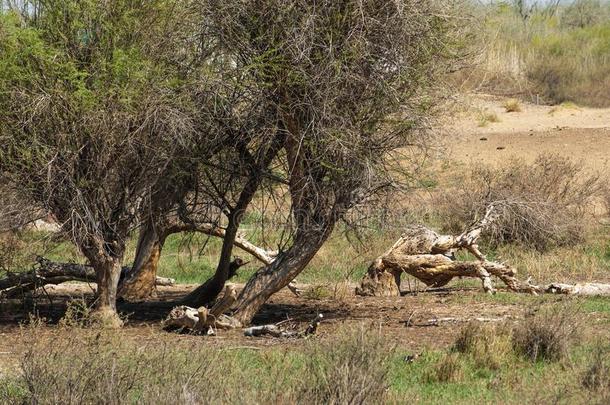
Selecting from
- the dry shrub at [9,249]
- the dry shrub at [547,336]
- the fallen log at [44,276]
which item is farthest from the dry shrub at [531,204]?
the dry shrub at [547,336]

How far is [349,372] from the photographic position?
872 centimetres

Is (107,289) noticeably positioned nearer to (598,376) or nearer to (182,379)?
(182,379)

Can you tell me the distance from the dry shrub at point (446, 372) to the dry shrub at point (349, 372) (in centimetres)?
166

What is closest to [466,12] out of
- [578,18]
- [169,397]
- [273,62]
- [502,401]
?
[273,62]

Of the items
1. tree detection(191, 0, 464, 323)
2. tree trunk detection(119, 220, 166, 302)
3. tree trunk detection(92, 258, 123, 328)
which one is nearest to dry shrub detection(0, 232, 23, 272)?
tree trunk detection(119, 220, 166, 302)

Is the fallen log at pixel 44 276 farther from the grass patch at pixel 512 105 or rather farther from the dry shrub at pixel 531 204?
the grass patch at pixel 512 105

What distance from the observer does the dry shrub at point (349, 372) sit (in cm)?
868

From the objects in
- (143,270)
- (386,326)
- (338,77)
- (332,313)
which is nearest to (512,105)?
(143,270)

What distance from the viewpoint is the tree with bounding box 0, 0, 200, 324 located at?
42.5 ft

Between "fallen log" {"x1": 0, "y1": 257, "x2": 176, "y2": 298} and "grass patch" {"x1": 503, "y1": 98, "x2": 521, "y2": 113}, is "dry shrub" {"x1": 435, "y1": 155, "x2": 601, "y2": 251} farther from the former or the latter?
"grass patch" {"x1": 503, "y1": 98, "x2": 521, "y2": 113}

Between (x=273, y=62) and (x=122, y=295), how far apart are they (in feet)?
17.1

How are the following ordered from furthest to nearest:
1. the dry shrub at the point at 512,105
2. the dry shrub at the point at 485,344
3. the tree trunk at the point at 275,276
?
1. the dry shrub at the point at 512,105
2. the tree trunk at the point at 275,276
3. the dry shrub at the point at 485,344

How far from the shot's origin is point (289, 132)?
45.0ft

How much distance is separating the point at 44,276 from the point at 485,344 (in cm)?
655
